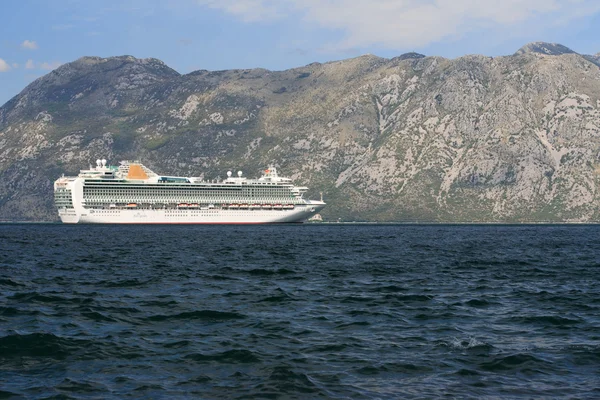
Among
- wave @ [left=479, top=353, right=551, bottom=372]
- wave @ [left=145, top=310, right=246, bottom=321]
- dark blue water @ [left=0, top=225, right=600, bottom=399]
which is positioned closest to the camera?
dark blue water @ [left=0, top=225, right=600, bottom=399]

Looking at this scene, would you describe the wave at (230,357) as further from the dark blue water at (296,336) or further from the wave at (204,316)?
the wave at (204,316)

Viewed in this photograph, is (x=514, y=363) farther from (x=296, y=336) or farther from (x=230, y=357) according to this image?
(x=230, y=357)

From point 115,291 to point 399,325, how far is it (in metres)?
17.8

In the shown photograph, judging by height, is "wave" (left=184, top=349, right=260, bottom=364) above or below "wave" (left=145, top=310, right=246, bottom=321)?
above

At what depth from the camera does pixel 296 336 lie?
25344mm

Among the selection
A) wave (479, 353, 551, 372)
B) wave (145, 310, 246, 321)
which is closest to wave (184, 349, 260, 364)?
wave (145, 310, 246, 321)

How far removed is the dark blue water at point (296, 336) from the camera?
18.6m

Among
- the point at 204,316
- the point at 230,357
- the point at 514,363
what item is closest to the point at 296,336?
the point at 230,357

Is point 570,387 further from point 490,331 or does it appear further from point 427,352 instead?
point 490,331

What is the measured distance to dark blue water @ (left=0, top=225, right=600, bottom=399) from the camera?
61.1 feet

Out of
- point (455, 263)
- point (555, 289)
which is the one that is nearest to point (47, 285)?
point (555, 289)

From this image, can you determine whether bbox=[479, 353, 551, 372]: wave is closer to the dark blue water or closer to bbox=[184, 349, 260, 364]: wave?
the dark blue water

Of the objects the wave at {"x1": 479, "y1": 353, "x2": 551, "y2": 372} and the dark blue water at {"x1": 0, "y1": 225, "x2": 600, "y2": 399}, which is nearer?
the dark blue water at {"x1": 0, "y1": 225, "x2": 600, "y2": 399}

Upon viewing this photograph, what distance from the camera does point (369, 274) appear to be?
49.9m
